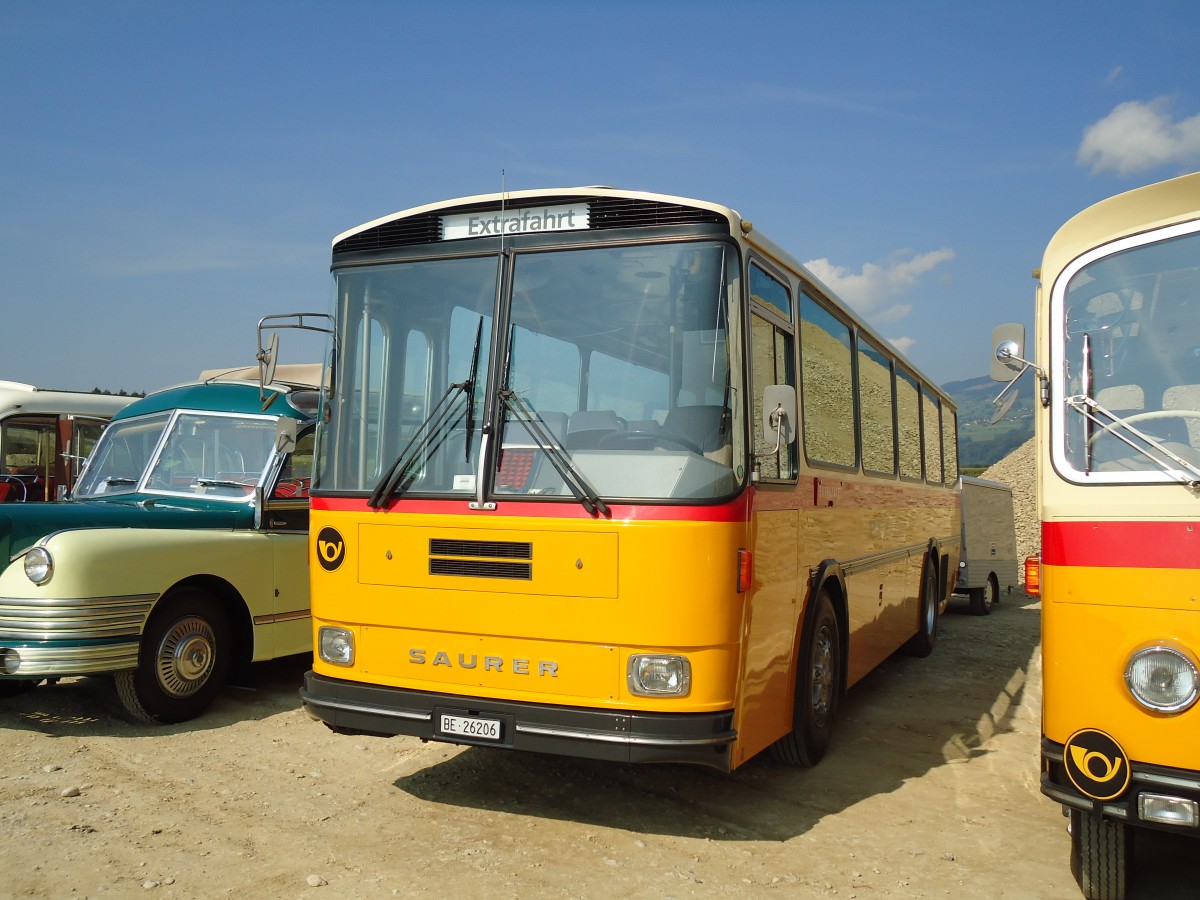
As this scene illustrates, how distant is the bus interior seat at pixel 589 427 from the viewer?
506cm

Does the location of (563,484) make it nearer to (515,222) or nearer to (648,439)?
(648,439)

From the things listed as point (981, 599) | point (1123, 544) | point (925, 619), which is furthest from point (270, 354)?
point (981, 599)

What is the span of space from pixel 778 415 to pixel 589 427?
92 centimetres

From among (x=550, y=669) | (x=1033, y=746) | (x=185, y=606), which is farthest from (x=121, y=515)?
(x=1033, y=746)

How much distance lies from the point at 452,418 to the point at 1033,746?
475cm

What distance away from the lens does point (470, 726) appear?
199 inches

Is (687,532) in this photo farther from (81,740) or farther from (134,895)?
(81,740)

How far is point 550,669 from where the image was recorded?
498cm

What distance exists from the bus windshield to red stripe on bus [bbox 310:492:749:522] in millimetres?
57

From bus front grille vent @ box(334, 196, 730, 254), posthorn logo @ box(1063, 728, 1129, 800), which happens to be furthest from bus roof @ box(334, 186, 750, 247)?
posthorn logo @ box(1063, 728, 1129, 800)

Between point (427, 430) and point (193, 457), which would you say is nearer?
point (427, 430)

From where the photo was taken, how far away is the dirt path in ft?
15.0

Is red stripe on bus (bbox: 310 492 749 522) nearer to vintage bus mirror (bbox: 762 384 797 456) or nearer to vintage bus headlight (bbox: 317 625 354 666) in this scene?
vintage bus mirror (bbox: 762 384 797 456)

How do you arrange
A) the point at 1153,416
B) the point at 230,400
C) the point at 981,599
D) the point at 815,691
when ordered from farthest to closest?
the point at 981,599 < the point at 230,400 < the point at 815,691 < the point at 1153,416
